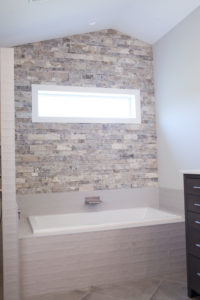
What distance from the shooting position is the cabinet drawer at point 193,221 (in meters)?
2.55

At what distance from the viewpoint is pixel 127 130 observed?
445 cm

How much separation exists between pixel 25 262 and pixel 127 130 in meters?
2.34

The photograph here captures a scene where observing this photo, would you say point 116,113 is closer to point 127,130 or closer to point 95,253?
point 127,130

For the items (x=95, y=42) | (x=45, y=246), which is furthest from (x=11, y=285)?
(x=95, y=42)

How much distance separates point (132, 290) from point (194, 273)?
2.07ft

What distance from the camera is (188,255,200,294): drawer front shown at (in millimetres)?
2547

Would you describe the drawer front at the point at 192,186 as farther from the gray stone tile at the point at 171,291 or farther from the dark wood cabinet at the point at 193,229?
the gray stone tile at the point at 171,291

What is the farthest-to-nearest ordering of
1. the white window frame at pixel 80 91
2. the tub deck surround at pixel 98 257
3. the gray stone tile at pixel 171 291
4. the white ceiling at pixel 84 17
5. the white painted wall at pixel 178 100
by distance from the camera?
the white window frame at pixel 80 91, the white painted wall at pixel 178 100, the white ceiling at pixel 84 17, the tub deck surround at pixel 98 257, the gray stone tile at pixel 171 291

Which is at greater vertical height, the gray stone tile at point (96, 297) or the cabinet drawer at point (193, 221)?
the cabinet drawer at point (193, 221)

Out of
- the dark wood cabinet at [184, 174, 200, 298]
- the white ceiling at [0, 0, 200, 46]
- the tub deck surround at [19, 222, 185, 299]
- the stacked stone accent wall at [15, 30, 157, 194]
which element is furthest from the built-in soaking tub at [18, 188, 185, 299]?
the white ceiling at [0, 0, 200, 46]

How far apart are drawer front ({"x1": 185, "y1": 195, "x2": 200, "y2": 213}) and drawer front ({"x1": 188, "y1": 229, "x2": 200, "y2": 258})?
178 millimetres

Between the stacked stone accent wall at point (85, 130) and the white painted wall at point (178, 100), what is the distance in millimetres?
218

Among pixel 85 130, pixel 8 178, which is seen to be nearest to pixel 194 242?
pixel 8 178

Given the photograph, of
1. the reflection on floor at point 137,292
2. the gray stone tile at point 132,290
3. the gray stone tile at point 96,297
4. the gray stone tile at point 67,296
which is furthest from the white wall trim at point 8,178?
the gray stone tile at point 132,290
